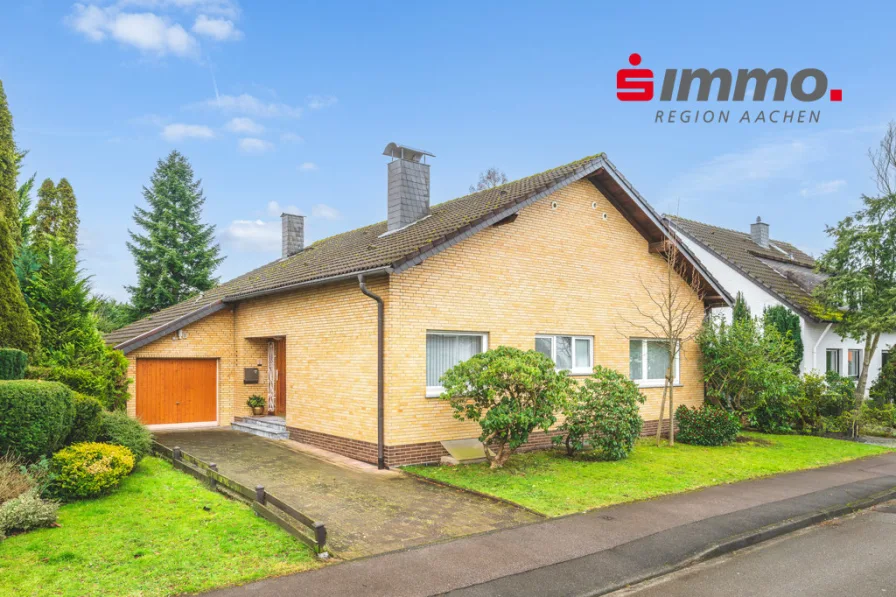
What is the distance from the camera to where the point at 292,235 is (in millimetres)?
22219

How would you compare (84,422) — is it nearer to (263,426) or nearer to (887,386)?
(263,426)

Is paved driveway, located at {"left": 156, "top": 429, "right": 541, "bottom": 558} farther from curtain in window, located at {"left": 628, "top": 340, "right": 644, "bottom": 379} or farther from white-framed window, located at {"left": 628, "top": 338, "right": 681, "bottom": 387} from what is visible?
white-framed window, located at {"left": 628, "top": 338, "right": 681, "bottom": 387}

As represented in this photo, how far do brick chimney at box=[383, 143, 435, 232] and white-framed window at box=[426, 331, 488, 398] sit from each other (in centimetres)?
437

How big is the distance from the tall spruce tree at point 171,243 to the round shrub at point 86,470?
23802 mm

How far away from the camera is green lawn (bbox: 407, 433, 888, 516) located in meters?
9.02

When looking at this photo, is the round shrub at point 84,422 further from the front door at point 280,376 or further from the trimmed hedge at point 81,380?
the front door at point 280,376

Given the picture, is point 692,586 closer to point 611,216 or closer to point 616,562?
point 616,562

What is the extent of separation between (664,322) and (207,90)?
13865 mm

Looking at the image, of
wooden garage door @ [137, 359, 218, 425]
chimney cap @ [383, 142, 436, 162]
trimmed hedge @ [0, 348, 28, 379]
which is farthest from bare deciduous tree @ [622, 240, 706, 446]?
trimmed hedge @ [0, 348, 28, 379]

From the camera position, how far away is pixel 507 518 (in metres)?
7.82

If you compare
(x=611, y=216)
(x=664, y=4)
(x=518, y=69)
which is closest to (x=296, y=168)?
(x=518, y=69)

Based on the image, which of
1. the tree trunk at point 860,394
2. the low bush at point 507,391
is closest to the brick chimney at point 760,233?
the tree trunk at point 860,394

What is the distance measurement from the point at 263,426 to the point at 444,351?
6152 mm

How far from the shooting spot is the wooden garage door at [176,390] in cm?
1633
